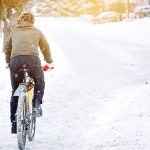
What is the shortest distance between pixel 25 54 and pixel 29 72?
0.90 feet

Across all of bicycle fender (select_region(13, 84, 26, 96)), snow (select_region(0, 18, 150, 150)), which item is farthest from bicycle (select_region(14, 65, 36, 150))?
snow (select_region(0, 18, 150, 150))

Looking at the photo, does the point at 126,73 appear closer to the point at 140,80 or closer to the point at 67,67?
the point at 140,80

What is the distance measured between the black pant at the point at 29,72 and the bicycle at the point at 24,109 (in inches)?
2.6

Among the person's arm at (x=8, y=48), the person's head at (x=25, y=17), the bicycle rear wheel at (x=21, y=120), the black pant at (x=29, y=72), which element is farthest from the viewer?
the person's arm at (x=8, y=48)

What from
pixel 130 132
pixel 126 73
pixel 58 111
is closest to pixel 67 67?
pixel 126 73

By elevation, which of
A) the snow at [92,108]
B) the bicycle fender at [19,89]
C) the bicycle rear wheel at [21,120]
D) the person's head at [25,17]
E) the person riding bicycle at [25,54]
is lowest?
the snow at [92,108]

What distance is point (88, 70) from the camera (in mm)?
17828

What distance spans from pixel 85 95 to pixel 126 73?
4312 millimetres

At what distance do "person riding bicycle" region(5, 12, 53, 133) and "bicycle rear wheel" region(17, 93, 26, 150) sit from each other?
33 centimetres

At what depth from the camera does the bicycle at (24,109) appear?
7195 millimetres

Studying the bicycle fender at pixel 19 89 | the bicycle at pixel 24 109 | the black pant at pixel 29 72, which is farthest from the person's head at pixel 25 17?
the bicycle fender at pixel 19 89

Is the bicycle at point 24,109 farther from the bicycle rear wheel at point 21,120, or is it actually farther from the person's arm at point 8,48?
the person's arm at point 8,48

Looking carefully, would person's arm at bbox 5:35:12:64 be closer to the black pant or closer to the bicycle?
the black pant

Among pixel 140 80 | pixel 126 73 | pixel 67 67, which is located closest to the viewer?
pixel 140 80
